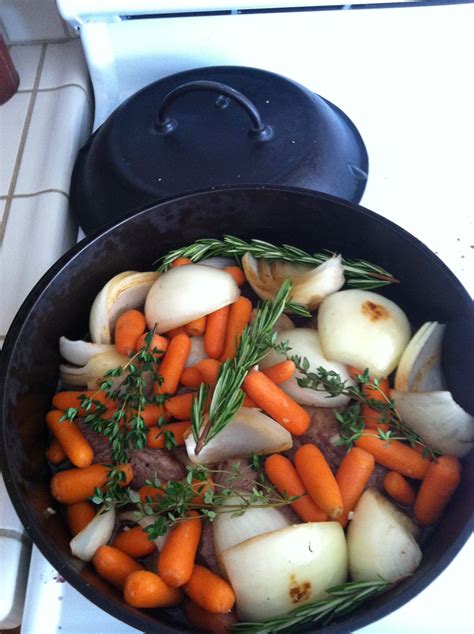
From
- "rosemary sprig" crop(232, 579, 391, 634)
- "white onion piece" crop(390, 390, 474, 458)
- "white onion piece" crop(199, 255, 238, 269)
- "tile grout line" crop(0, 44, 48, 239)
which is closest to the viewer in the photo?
"rosemary sprig" crop(232, 579, 391, 634)

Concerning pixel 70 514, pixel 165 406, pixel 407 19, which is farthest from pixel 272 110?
pixel 70 514

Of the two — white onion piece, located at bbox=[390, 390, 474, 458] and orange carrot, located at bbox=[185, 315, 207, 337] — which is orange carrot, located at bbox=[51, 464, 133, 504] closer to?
orange carrot, located at bbox=[185, 315, 207, 337]

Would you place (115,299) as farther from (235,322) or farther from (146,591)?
(146,591)

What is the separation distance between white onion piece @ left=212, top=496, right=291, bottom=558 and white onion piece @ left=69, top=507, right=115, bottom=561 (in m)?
0.13

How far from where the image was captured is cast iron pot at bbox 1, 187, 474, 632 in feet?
2.16

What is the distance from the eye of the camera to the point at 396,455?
2.43 ft

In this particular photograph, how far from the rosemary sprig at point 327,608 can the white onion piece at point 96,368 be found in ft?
1.19

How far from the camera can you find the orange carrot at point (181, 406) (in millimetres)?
791

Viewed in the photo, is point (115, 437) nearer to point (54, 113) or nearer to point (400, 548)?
point (400, 548)

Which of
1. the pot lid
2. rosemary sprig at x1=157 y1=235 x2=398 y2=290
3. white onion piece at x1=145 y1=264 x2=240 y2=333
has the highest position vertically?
the pot lid

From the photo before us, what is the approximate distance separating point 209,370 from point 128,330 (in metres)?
0.13

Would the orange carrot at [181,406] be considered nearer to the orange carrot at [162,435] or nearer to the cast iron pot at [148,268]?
the orange carrot at [162,435]

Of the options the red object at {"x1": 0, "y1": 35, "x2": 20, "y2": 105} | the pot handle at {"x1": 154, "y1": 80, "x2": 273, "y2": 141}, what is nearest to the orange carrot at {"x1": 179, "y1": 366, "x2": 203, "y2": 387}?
the pot handle at {"x1": 154, "y1": 80, "x2": 273, "y2": 141}

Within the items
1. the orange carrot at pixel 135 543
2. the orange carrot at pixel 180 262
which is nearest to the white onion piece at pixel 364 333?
the orange carrot at pixel 180 262
